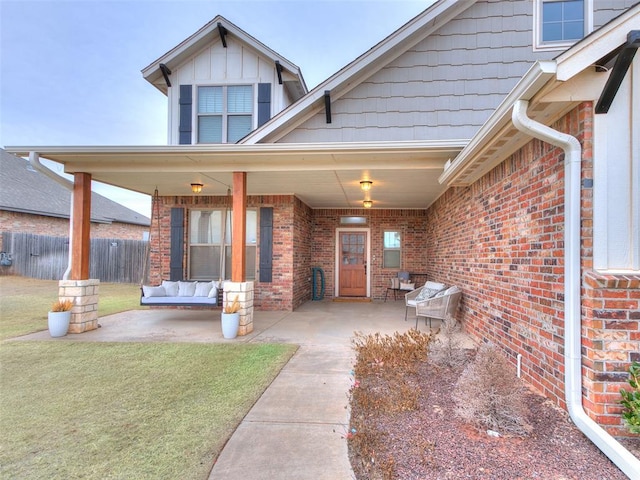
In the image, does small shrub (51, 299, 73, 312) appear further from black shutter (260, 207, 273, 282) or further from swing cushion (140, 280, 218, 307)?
black shutter (260, 207, 273, 282)

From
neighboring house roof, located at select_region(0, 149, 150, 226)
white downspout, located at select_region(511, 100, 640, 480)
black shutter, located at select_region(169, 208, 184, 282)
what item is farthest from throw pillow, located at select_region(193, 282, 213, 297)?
neighboring house roof, located at select_region(0, 149, 150, 226)

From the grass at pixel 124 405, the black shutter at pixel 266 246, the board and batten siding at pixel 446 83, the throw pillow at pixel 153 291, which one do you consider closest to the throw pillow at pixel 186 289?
the throw pillow at pixel 153 291

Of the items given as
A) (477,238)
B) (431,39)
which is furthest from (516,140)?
(431,39)

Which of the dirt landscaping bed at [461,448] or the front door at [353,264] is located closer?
the dirt landscaping bed at [461,448]

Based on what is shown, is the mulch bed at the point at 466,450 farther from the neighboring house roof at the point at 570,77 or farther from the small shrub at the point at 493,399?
the neighboring house roof at the point at 570,77

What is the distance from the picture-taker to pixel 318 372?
3754 mm

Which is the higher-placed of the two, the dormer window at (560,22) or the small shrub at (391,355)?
the dormer window at (560,22)

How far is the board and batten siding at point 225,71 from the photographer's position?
7723mm

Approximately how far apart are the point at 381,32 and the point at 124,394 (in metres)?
21.4

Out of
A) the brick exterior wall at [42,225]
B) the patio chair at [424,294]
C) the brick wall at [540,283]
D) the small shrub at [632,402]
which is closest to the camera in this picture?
the small shrub at [632,402]

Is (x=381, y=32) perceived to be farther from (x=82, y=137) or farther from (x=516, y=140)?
(x=82, y=137)

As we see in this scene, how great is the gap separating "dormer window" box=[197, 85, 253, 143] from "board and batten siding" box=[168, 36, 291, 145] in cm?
13

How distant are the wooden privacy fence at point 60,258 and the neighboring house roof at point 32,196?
1.58 m

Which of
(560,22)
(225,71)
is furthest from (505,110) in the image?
(225,71)
